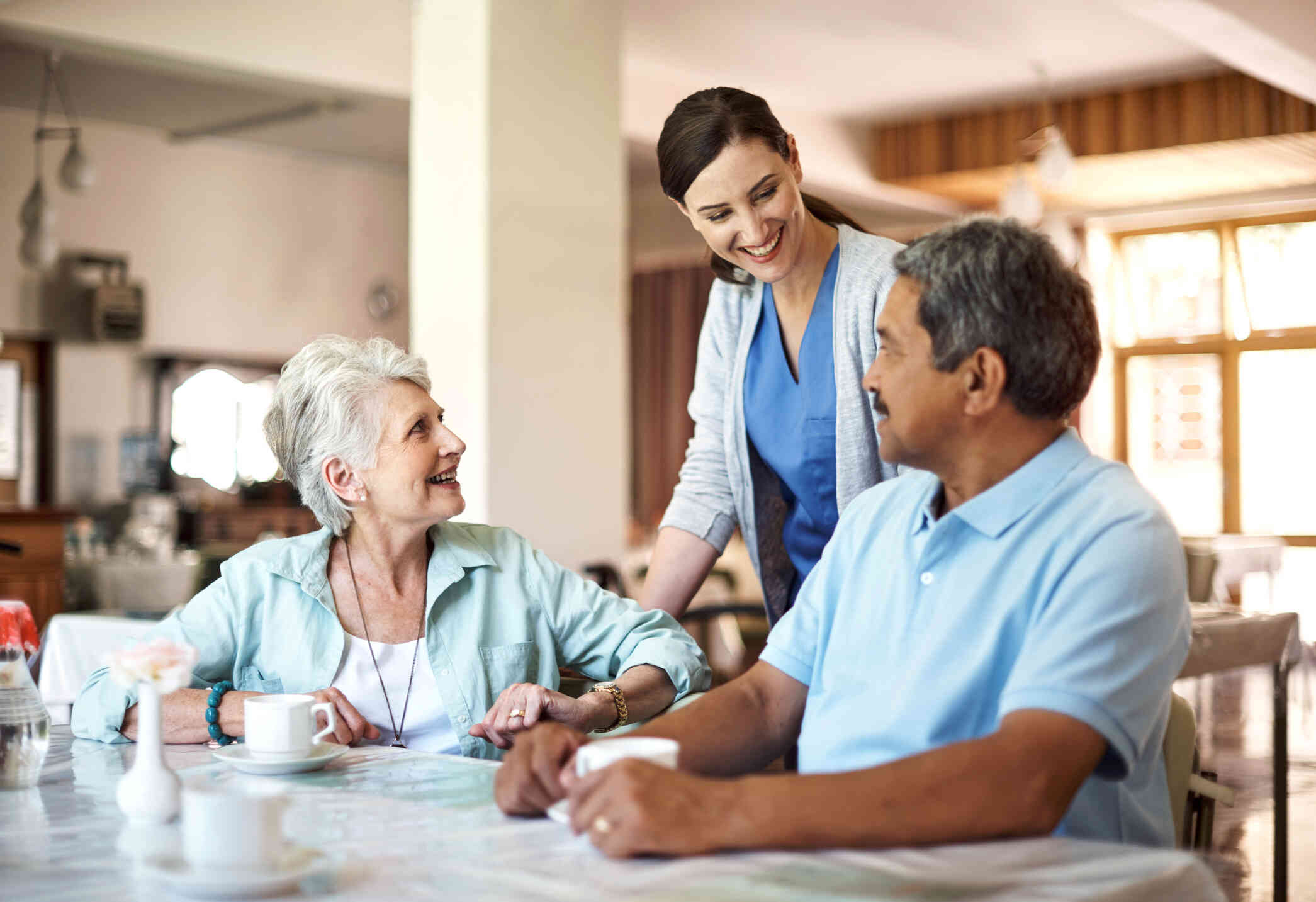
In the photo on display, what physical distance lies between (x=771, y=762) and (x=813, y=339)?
733 millimetres

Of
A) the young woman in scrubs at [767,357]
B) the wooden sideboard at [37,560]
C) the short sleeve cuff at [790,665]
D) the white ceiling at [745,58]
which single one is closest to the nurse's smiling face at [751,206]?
the young woman in scrubs at [767,357]

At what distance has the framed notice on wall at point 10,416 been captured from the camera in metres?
8.46

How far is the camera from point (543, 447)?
454 cm

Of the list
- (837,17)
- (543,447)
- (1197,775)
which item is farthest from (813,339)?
(837,17)

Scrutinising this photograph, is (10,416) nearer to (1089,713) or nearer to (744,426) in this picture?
(744,426)

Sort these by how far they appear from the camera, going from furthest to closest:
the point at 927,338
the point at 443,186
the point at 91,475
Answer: the point at 91,475 → the point at 443,186 → the point at 927,338

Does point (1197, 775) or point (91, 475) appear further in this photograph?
point (91, 475)

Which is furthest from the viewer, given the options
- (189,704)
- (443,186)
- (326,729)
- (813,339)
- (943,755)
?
(443,186)

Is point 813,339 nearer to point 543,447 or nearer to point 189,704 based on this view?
point 189,704

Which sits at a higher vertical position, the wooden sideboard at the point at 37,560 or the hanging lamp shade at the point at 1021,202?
the hanging lamp shade at the point at 1021,202

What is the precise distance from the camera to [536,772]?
128 centimetres

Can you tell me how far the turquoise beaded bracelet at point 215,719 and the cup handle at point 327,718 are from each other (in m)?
0.14

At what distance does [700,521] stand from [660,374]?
8.82 meters

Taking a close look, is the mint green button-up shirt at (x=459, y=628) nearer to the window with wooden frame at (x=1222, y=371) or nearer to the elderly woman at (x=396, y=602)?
the elderly woman at (x=396, y=602)
